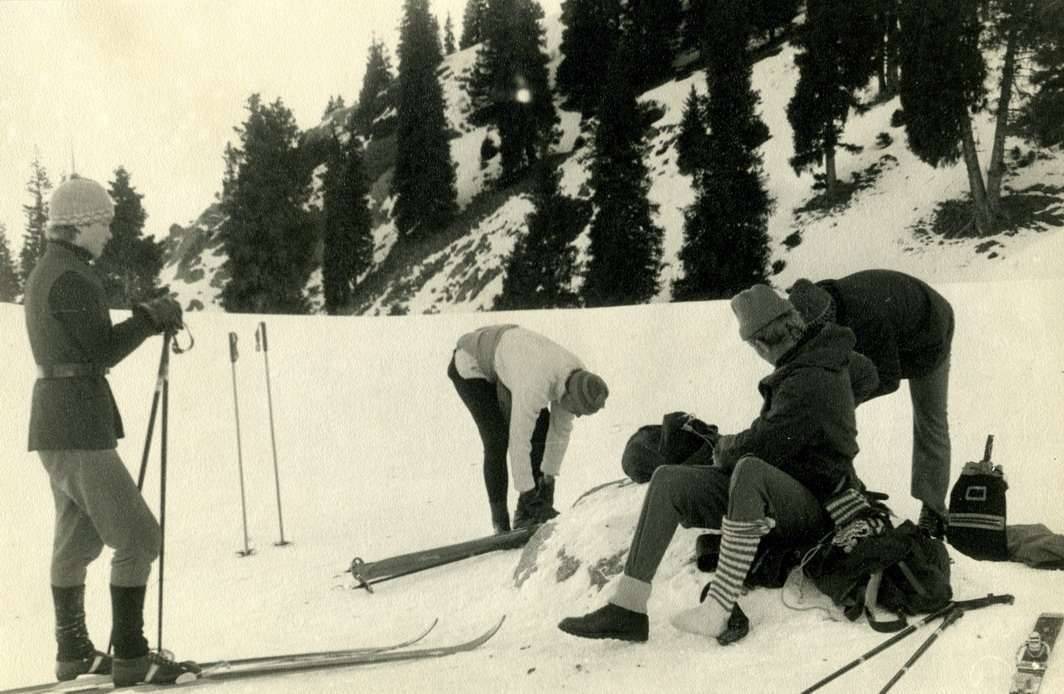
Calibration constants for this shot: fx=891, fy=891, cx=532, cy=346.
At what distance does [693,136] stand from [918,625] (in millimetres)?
2889

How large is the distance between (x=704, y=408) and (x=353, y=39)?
94.2 inches

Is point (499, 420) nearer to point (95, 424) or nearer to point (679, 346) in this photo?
point (679, 346)

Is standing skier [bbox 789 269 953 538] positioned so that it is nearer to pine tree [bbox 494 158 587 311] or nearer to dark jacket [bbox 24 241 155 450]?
pine tree [bbox 494 158 587 311]

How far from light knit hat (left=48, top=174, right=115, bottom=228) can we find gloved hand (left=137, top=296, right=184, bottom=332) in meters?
0.29

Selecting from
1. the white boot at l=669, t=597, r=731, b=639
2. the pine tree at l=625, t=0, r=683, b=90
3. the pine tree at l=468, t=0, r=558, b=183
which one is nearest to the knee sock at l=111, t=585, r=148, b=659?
the white boot at l=669, t=597, r=731, b=639

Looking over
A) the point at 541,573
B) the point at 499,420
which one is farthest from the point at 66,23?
the point at 541,573

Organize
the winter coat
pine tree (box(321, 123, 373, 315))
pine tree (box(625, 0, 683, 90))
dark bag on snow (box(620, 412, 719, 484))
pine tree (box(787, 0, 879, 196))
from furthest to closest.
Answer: pine tree (box(321, 123, 373, 315))
pine tree (box(625, 0, 683, 90))
pine tree (box(787, 0, 879, 196))
the winter coat
dark bag on snow (box(620, 412, 719, 484))

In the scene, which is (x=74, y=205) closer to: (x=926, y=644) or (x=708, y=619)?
(x=708, y=619)

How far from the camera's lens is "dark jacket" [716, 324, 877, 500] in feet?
7.54

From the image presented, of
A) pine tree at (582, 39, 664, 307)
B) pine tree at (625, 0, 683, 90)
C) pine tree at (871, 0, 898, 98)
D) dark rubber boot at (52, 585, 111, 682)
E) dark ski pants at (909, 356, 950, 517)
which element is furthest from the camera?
pine tree at (625, 0, 683, 90)

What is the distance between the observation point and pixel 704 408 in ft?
14.7

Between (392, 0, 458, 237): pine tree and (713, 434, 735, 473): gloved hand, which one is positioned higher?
(392, 0, 458, 237): pine tree

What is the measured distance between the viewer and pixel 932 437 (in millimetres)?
3252

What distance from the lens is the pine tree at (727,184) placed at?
438cm
